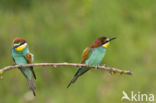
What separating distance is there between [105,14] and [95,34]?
0.36 metres

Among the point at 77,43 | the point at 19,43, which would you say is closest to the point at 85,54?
the point at 19,43

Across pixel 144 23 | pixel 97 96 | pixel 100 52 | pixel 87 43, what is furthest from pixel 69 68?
pixel 100 52

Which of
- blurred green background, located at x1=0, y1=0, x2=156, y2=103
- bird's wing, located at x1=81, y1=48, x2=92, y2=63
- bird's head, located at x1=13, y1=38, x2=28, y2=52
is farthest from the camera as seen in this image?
blurred green background, located at x1=0, y1=0, x2=156, y2=103

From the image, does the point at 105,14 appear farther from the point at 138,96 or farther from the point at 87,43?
the point at 138,96

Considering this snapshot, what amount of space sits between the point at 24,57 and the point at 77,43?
2.77 m

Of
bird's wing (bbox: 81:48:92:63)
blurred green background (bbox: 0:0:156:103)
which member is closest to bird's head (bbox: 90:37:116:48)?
bird's wing (bbox: 81:48:92:63)

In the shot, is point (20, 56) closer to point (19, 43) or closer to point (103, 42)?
point (19, 43)

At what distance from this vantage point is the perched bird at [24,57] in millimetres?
2391

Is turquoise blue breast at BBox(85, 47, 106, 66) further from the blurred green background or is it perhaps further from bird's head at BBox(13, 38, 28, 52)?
the blurred green background

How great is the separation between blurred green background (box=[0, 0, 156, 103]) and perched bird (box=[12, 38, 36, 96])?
5.80 ft

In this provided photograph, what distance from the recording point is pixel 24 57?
2.57m

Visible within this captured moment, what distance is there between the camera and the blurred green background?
4703 millimetres

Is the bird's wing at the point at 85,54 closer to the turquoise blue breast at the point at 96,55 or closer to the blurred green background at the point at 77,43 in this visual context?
the turquoise blue breast at the point at 96,55

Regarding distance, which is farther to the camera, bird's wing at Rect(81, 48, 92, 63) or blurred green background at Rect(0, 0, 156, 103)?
blurred green background at Rect(0, 0, 156, 103)
